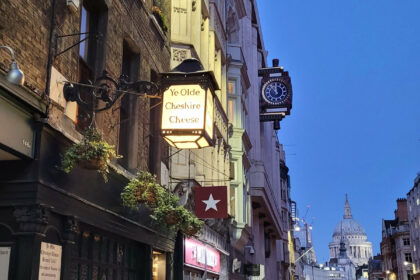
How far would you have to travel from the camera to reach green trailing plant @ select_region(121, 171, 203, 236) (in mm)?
11023

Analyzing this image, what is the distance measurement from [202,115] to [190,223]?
3.54m

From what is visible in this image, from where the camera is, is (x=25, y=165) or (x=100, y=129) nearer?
(x=25, y=165)

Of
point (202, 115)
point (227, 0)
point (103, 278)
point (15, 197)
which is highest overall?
point (227, 0)

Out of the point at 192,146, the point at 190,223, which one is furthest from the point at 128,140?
the point at 190,223

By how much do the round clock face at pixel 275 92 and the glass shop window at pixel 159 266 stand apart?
2833 cm

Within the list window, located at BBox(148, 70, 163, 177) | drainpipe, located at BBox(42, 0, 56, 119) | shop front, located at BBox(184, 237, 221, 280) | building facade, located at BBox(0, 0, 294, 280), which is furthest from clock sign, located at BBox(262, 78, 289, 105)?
drainpipe, located at BBox(42, 0, 56, 119)

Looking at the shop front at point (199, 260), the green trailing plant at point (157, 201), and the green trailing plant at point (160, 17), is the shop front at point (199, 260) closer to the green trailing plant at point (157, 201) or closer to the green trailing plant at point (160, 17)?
the green trailing plant at point (157, 201)

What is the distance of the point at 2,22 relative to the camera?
7.57m

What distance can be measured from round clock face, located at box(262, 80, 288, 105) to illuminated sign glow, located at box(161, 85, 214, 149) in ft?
102

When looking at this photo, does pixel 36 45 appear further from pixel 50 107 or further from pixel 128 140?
pixel 128 140

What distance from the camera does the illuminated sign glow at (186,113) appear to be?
11250 millimetres

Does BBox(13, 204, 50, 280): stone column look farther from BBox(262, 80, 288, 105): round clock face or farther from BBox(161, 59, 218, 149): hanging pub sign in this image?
BBox(262, 80, 288, 105): round clock face

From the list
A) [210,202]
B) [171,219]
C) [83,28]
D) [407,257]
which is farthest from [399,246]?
[83,28]

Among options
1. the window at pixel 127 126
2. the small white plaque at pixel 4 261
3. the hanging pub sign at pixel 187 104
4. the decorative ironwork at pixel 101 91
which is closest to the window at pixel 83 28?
the decorative ironwork at pixel 101 91
